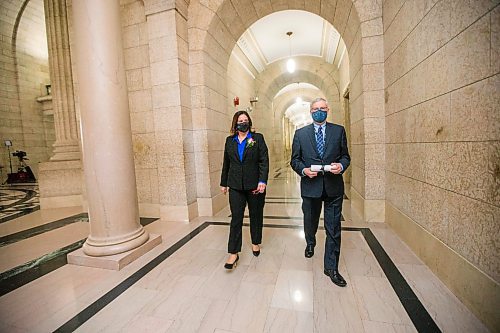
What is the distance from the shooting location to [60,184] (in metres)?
6.21

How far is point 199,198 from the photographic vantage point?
493 cm

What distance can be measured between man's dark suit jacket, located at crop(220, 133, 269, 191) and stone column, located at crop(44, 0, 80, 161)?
18.6 ft

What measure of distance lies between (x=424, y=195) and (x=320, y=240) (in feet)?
4.50

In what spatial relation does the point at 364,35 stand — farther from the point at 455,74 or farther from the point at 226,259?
the point at 226,259

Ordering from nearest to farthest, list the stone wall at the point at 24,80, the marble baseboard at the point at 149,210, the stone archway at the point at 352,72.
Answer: the stone archway at the point at 352,72 → the marble baseboard at the point at 149,210 → the stone wall at the point at 24,80

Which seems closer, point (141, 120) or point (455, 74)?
point (455, 74)

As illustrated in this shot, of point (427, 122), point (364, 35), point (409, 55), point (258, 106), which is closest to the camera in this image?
point (427, 122)

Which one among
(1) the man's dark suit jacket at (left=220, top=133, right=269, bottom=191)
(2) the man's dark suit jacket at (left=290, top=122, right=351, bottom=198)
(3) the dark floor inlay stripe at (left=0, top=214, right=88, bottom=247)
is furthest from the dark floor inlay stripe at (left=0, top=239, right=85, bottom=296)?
(2) the man's dark suit jacket at (left=290, top=122, right=351, bottom=198)

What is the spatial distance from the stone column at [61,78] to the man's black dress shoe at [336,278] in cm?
685

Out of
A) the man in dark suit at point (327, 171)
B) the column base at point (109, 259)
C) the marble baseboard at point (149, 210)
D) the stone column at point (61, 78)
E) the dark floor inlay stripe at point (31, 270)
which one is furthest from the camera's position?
the stone column at point (61, 78)

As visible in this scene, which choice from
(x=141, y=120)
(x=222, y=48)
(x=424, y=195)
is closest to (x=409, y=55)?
(x=424, y=195)

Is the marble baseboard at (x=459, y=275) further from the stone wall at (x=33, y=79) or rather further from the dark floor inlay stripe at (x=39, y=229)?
the stone wall at (x=33, y=79)

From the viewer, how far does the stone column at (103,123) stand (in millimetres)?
2926

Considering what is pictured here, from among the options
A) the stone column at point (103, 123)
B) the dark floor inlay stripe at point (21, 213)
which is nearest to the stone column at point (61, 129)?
the dark floor inlay stripe at point (21, 213)
